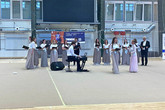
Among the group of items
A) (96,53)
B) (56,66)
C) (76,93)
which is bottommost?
(76,93)

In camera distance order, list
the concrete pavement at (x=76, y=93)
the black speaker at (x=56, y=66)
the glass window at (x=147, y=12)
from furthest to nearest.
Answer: the glass window at (x=147, y=12)
the black speaker at (x=56, y=66)
the concrete pavement at (x=76, y=93)

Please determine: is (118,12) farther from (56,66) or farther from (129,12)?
(56,66)

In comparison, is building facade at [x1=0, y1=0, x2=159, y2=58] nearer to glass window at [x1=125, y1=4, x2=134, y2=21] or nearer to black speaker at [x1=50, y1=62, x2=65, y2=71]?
glass window at [x1=125, y1=4, x2=134, y2=21]

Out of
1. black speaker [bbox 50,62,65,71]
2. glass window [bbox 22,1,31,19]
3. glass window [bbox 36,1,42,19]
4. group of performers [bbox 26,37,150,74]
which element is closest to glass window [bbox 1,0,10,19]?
glass window [bbox 22,1,31,19]

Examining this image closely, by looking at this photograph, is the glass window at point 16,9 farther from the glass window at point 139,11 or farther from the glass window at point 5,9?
the glass window at point 139,11

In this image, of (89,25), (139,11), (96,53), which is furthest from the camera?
(139,11)

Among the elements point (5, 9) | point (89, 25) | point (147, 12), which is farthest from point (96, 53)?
point (147, 12)

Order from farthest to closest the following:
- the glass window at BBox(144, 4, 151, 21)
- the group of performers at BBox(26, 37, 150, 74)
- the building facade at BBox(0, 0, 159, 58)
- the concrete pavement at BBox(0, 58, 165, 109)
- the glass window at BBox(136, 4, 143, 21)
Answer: the glass window at BBox(144, 4, 151, 21) → the glass window at BBox(136, 4, 143, 21) → the building facade at BBox(0, 0, 159, 58) → the group of performers at BBox(26, 37, 150, 74) → the concrete pavement at BBox(0, 58, 165, 109)

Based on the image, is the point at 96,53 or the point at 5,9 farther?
the point at 5,9

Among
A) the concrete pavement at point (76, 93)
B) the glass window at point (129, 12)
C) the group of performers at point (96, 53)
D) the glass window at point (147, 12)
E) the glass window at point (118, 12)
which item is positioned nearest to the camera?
the concrete pavement at point (76, 93)

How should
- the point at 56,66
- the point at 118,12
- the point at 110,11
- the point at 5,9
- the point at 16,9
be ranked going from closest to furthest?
the point at 56,66 < the point at 5,9 < the point at 16,9 < the point at 110,11 < the point at 118,12

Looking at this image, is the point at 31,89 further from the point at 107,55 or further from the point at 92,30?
the point at 92,30

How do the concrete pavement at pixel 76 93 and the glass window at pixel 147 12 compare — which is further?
the glass window at pixel 147 12

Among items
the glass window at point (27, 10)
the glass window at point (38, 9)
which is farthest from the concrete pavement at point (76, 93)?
the glass window at point (27, 10)
